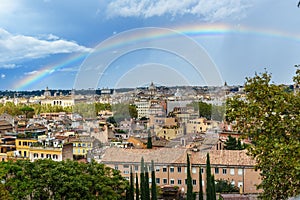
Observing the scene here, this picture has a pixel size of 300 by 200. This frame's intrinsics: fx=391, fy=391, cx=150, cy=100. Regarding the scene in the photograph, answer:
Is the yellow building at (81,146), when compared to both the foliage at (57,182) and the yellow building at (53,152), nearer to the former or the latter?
the yellow building at (53,152)

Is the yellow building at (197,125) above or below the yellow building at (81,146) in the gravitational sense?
above

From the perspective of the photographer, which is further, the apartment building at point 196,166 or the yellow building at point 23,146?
the yellow building at point 23,146

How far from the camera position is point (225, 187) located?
13617 mm

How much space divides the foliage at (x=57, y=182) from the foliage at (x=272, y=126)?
212 inches

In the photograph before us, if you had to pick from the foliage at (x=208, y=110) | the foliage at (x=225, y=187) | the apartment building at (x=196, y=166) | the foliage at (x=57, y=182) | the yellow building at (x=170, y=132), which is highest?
the foliage at (x=208, y=110)

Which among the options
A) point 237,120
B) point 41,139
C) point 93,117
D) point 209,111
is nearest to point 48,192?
point 93,117

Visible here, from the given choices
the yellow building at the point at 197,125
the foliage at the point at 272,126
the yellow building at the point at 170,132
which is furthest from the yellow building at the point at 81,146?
the foliage at the point at 272,126

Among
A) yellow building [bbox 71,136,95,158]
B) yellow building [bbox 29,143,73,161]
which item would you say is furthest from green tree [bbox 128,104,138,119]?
yellow building [bbox 71,136,95,158]

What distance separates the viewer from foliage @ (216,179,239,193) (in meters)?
13.5

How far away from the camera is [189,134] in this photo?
1127 centimetres

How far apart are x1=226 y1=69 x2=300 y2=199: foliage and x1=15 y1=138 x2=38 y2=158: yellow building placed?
13410 millimetres

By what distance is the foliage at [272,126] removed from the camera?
4.00m

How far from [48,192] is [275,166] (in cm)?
654

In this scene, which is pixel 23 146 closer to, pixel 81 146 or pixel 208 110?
pixel 81 146
